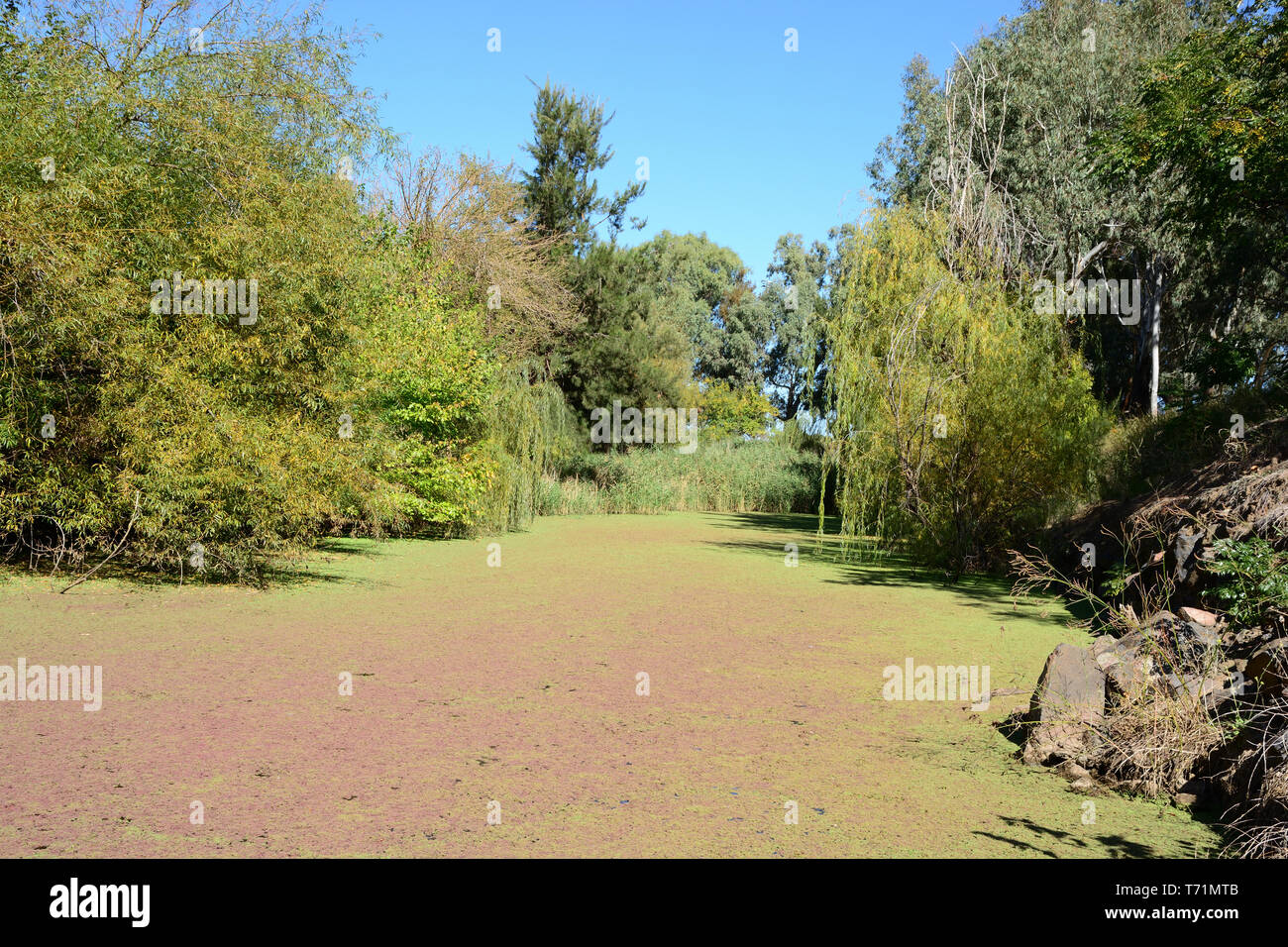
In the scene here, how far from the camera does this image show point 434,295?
17.1 meters

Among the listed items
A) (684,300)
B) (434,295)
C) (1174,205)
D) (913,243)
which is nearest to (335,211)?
(434,295)

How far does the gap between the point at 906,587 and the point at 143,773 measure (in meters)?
9.09

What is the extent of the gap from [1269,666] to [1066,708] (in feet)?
3.08

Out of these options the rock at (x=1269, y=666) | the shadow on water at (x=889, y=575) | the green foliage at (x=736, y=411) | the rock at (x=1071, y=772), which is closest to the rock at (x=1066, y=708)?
the rock at (x=1071, y=772)

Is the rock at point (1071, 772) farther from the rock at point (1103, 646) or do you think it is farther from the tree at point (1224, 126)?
the tree at point (1224, 126)

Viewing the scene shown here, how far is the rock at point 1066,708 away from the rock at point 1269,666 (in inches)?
27.1

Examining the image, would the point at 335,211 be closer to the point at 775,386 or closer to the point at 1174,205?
the point at 1174,205

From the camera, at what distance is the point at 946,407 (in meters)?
12.8

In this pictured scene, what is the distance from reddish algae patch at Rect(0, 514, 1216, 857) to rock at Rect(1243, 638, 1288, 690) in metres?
0.84

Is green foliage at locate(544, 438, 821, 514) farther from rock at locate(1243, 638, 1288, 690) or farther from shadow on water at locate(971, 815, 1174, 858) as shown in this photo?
shadow on water at locate(971, 815, 1174, 858)

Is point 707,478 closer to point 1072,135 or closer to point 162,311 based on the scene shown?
point 1072,135

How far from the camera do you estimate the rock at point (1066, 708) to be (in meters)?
4.86

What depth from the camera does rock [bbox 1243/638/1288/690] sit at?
14.6 feet
